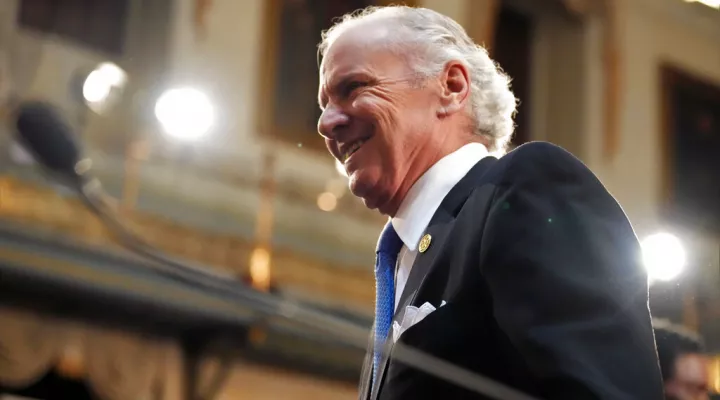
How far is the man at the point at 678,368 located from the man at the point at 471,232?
90 cm

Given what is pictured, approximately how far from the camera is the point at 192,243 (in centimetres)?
690

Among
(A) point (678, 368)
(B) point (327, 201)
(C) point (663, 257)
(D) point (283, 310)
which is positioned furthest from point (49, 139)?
(B) point (327, 201)

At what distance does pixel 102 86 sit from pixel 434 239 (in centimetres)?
501

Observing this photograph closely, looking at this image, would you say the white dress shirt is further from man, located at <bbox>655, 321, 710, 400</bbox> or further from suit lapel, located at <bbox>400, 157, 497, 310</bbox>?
man, located at <bbox>655, 321, 710, 400</bbox>

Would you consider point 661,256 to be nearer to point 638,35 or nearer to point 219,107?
point 219,107

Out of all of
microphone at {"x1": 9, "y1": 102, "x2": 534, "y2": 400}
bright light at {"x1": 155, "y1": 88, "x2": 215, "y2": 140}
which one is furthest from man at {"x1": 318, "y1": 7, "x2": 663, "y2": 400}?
bright light at {"x1": 155, "y1": 88, "x2": 215, "y2": 140}

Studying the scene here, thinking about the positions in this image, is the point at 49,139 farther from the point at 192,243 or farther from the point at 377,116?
the point at 192,243

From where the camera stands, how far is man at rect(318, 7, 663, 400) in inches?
54.9

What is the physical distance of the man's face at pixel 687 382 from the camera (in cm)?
263

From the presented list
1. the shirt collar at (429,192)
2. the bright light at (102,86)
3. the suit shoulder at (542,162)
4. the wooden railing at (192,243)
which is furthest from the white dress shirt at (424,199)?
the bright light at (102,86)

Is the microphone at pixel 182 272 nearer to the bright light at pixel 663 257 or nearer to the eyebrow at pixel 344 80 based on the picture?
the eyebrow at pixel 344 80

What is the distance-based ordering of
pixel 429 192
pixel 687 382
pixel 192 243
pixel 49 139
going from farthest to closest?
pixel 192 243, pixel 687 382, pixel 429 192, pixel 49 139

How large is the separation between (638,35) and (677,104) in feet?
2.17

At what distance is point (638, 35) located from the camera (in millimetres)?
9930
